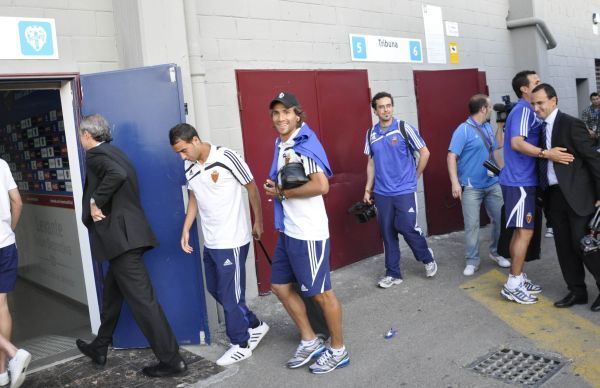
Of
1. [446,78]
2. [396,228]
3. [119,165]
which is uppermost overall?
[446,78]

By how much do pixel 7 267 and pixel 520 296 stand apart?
13.8 feet

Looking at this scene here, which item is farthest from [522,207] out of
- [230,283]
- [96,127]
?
[96,127]

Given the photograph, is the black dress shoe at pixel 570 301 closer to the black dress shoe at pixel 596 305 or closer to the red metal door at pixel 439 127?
the black dress shoe at pixel 596 305

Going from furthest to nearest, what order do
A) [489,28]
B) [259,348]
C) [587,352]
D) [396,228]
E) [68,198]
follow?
[489,28] < [68,198] < [396,228] < [259,348] < [587,352]

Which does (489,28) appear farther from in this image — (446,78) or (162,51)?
(162,51)

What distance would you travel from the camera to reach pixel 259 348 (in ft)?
15.8

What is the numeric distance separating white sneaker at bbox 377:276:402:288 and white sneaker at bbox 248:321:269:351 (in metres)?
1.57

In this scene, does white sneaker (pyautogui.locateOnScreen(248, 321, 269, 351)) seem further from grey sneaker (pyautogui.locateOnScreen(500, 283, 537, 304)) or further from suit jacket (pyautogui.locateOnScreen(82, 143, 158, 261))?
grey sneaker (pyautogui.locateOnScreen(500, 283, 537, 304))

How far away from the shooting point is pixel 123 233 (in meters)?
4.35

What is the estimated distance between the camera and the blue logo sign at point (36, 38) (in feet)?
15.2

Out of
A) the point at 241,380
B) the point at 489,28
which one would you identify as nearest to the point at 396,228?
the point at 241,380

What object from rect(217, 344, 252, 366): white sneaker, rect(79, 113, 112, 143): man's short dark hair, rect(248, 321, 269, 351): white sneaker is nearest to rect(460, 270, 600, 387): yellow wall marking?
rect(248, 321, 269, 351): white sneaker

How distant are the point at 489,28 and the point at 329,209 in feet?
16.1

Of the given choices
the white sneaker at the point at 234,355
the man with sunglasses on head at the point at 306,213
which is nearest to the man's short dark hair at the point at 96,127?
the man with sunglasses on head at the point at 306,213
